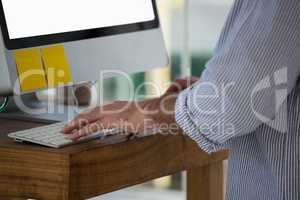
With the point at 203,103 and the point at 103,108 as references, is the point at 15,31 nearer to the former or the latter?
the point at 103,108

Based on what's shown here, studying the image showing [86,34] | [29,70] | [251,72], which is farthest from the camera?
[86,34]

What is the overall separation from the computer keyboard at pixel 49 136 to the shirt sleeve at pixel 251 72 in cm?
21

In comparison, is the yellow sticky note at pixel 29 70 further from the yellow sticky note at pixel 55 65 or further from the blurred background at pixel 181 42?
the blurred background at pixel 181 42

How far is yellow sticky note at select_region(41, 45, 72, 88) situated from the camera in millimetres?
1588

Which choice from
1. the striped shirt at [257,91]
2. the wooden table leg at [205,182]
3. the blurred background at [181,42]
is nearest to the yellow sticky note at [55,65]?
the striped shirt at [257,91]

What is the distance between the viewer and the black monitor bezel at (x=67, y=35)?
152 cm

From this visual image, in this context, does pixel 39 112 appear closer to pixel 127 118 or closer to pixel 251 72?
pixel 127 118

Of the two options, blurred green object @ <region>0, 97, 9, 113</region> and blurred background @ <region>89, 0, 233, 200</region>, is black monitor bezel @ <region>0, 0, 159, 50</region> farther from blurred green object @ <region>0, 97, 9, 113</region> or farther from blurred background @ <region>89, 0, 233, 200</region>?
blurred background @ <region>89, 0, 233, 200</region>

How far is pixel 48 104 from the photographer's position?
178cm

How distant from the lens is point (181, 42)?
3.64 meters

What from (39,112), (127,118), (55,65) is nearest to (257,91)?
(127,118)

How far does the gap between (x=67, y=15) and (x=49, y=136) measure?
1.11 feet

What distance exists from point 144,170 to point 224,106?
0.26 m

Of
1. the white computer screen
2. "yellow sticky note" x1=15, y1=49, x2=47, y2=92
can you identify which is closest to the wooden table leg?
the white computer screen
